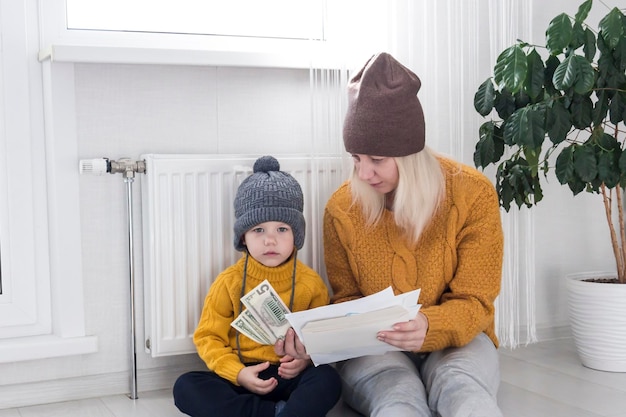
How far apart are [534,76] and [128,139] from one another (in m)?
1.08

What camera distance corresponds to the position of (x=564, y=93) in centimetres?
226

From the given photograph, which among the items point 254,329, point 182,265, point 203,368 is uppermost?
point 182,265

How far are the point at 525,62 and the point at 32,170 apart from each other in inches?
50.4

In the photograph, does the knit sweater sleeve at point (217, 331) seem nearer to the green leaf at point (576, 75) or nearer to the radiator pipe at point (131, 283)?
the radiator pipe at point (131, 283)

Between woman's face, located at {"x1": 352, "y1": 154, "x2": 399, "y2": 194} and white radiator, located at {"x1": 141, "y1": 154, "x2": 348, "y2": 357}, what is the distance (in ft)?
1.25

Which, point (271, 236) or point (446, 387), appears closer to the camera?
point (446, 387)

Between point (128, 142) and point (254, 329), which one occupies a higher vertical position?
point (128, 142)

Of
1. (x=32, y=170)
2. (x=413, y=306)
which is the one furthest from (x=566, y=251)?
(x=32, y=170)

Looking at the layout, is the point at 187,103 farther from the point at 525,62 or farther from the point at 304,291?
the point at 525,62

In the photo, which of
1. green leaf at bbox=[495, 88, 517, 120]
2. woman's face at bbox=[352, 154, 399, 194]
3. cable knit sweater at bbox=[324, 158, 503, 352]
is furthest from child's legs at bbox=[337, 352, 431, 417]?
green leaf at bbox=[495, 88, 517, 120]

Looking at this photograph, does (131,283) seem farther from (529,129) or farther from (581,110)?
(581,110)

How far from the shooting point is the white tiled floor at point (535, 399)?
2.04 metres

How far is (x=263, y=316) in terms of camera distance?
6.64 feet

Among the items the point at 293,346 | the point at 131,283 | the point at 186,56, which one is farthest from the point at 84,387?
the point at 186,56
